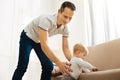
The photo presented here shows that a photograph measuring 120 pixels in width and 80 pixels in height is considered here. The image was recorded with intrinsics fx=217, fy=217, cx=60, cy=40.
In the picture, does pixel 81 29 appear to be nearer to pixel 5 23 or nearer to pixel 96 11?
pixel 96 11

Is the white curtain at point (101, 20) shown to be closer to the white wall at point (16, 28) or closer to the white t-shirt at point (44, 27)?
the white wall at point (16, 28)

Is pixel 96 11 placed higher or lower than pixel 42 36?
higher

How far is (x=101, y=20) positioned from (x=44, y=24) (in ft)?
4.68

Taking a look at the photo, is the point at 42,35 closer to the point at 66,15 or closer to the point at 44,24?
the point at 44,24

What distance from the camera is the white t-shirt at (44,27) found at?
187cm

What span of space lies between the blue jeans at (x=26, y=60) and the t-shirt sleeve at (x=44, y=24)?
0.28 m

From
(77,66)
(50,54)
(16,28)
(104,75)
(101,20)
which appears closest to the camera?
(104,75)

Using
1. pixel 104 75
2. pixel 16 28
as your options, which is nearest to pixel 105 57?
pixel 104 75

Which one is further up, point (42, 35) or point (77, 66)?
point (42, 35)

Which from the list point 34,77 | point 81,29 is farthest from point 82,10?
point 34,77

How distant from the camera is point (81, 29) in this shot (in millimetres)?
3490

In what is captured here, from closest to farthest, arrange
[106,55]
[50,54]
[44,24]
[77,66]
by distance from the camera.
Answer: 1. [50,54]
2. [44,24]
3. [77,66]
4. [106,55]

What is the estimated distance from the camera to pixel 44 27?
1.84 m

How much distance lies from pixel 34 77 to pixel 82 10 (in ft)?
4.30
